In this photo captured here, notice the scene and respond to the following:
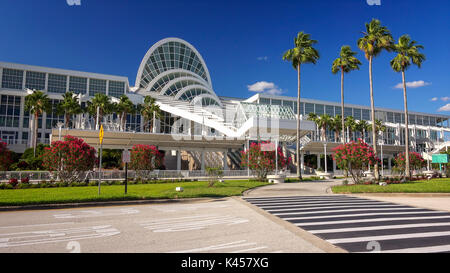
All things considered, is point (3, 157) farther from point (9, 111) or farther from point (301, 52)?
point (9, 111)

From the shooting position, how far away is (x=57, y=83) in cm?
6581

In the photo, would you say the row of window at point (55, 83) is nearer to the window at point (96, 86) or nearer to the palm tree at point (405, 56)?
the window at point (96, 86)

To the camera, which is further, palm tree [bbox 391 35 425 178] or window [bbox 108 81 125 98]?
window [bbox 108 81 125 98]

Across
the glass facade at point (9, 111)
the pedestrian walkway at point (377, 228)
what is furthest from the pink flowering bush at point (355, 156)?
the glass facade at point (9, 111)

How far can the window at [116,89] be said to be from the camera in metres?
69.8

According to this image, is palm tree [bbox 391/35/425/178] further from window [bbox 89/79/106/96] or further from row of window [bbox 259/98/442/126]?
window [bbox 89/79/106/96]

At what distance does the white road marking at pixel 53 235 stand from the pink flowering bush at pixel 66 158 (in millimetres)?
18534

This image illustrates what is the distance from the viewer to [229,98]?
9344cm

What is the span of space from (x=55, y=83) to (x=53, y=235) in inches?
2753

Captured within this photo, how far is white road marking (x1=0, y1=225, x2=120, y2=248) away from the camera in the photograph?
6.44 metres

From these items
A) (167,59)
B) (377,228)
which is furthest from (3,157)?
(167,59)

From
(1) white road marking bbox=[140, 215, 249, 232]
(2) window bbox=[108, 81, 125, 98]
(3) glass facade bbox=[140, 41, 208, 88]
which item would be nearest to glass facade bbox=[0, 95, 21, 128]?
(2) window bbox=[108, 81, 125, 98]
